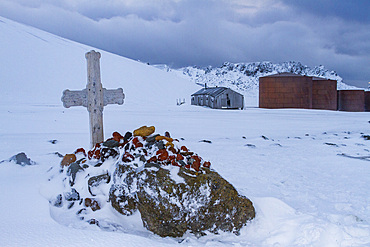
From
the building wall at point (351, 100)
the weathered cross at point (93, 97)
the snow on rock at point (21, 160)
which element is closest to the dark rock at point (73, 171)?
the weathered cross at point (93, 97)

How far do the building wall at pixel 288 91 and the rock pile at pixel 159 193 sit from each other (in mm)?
20989

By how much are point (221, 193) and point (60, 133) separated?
23.7ft

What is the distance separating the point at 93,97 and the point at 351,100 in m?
27.1

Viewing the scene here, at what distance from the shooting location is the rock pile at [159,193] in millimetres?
3172

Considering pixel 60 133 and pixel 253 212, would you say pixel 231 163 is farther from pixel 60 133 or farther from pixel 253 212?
pixel 60 133

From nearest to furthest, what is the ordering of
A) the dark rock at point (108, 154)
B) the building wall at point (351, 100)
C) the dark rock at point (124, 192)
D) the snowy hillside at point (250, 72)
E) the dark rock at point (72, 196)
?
the dark rock at point (124, 192), the dark rock at point (72, 196), the dark rock at point (108, 154), the building wall at point (351, 100), the snowy hillside at point (250, 72)

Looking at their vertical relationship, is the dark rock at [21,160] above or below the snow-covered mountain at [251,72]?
below

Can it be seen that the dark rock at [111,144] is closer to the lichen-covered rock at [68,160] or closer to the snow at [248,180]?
the lichen-covered rock at [68,160]

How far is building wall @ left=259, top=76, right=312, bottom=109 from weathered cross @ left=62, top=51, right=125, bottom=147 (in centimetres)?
2044

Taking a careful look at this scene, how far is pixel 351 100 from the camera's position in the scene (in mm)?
26594

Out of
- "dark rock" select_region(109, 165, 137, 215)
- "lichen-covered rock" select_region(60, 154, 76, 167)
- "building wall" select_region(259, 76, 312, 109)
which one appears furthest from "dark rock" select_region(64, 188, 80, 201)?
"building wall" select_region(259, 76, 312, 109)

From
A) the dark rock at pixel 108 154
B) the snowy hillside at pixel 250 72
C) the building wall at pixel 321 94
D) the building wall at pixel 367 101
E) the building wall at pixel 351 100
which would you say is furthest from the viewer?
the snowy hillside at pixel 250 72

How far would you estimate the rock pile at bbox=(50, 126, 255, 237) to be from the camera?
317cm

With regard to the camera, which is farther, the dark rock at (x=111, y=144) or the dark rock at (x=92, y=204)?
the dark rock at (x=111, y=144)
